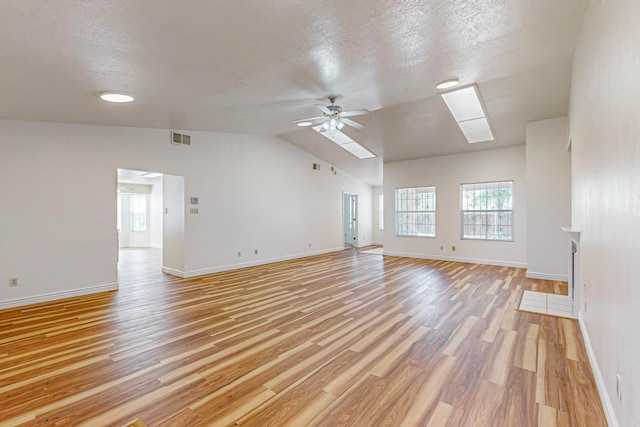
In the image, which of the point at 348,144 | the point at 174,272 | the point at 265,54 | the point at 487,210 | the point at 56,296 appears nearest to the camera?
the point at 265,54

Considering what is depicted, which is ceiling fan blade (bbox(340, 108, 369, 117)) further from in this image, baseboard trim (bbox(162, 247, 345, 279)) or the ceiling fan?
baseboard trim (bbox(162, 247, 345, 279))

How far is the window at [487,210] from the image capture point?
6.93m

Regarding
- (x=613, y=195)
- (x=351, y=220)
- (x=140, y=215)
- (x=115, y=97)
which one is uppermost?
(x=115, y=97)

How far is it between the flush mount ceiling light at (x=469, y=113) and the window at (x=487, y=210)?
1.26 m

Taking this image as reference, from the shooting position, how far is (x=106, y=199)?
4.73m

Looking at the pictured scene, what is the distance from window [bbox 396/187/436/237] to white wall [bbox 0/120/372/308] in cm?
295

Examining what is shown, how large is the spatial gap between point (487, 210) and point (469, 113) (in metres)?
2.81

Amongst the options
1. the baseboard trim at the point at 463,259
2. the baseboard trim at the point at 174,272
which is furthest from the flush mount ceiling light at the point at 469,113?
the baseboard trim at the point at 174,272

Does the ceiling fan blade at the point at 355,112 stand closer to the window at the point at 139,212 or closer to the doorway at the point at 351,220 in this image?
the doorway at the point at 351,220

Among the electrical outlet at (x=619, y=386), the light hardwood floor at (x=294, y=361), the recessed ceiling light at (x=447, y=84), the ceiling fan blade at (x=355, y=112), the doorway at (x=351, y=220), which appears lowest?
the light hardwood floor at (x=294, y=361)

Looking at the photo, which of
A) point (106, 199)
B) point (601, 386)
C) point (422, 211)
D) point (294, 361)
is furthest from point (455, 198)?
point (106, 199)

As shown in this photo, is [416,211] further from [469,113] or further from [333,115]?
[333,115]

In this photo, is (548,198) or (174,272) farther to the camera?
(174,272)

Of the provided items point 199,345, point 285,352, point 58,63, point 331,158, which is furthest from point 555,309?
point 331,158
